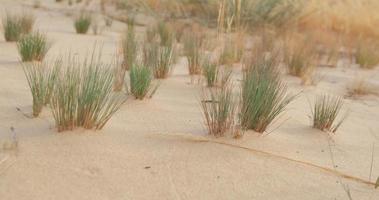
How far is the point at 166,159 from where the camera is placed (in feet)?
8.58

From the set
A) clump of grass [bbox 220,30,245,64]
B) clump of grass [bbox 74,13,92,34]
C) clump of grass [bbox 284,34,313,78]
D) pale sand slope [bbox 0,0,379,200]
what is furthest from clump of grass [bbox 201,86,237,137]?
clump of grass [bbox 74,13,92,34]

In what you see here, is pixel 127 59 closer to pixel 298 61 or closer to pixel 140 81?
pixel 140 81

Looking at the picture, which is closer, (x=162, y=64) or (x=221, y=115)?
(x=221, y=115)

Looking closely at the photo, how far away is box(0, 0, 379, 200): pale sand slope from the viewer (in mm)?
2309

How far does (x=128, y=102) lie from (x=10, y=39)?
258 centimetres

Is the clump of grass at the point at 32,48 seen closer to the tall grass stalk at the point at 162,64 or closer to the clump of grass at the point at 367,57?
the tall grass stalk at the point at 162,64

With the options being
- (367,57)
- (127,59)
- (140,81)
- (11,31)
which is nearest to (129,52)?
(127,59)

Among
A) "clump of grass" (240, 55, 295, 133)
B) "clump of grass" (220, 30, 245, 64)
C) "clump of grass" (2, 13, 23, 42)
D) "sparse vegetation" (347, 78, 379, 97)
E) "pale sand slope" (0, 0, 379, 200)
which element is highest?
"clump of grass" (2, 13, 23, 42)

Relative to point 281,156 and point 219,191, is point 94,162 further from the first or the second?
point 281,156

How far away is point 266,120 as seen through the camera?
2.99 meters

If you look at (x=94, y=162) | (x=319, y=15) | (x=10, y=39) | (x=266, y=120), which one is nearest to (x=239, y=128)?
(x=266, y=120)

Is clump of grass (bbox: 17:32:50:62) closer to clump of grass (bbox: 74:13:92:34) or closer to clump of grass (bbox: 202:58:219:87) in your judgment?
clump of grass (bbox: 202:58:219:87)

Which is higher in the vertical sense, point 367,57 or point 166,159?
point 367,57

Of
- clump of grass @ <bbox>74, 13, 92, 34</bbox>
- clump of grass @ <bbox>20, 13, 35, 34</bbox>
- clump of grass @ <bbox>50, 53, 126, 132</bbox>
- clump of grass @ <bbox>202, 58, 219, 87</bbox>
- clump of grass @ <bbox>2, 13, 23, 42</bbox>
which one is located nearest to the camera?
clump of grass @ <bbox>50, 53, 126, 132</bbox>
